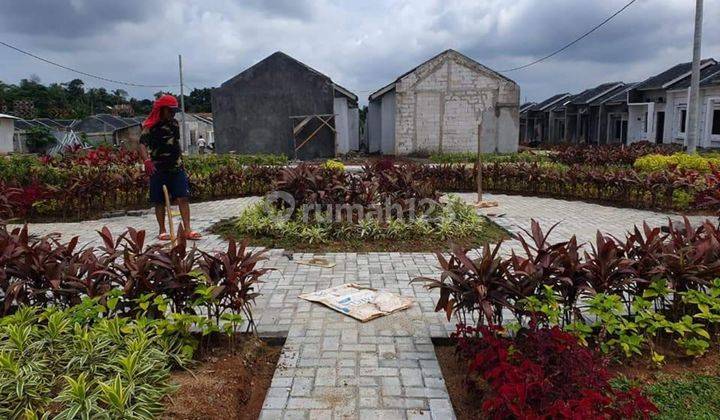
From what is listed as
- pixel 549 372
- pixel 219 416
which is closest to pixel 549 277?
pixel 549 372

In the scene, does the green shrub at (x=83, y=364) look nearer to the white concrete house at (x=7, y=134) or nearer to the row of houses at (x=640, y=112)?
the row of houses at (x=640, y=112)

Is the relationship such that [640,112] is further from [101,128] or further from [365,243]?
[101,128]

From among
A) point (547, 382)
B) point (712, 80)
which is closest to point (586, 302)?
point (547, 382)

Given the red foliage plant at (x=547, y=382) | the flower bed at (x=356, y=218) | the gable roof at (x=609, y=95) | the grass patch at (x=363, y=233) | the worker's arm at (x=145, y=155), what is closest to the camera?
the red foliage plant at (x=547, y=382)

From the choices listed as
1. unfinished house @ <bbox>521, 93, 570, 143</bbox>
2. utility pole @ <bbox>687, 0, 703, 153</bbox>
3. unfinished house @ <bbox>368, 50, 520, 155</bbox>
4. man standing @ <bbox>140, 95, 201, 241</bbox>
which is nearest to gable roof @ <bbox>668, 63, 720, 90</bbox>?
unfinished house @ <bbox>368, 50, 520, 155</bbox>

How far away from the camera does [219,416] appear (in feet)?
9.34

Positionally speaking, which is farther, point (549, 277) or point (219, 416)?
point (549, 277)

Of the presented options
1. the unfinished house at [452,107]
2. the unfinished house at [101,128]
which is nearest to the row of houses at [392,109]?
the unfinished house at [452,107]

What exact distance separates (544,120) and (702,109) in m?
20.2

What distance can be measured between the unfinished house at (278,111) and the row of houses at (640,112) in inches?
609

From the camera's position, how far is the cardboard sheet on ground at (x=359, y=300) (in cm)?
445

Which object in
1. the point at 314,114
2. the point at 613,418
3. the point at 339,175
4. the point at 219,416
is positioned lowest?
the point at 219,416

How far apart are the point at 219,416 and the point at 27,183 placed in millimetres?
9644

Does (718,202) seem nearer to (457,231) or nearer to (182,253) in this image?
(457,231)
